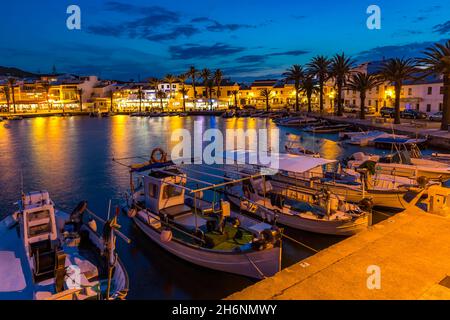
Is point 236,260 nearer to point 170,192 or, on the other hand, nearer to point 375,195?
point 170,192

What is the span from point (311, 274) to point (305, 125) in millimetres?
64220

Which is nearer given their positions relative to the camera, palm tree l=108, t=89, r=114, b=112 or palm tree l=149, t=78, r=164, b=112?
palm tree l=108, t=89, r=114, b=112

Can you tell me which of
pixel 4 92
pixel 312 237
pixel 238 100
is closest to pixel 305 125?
pixel 312 237

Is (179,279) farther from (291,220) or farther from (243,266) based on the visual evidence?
(291,220)

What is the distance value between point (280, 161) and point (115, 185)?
15.6 m

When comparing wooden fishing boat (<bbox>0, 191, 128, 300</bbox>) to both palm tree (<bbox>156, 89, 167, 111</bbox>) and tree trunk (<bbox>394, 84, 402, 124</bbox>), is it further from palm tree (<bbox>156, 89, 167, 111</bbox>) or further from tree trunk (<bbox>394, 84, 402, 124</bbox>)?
palm tree (<bbox>156, 89, 167, 111</bbox>)

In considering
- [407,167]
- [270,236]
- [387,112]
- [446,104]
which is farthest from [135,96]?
[270,236]

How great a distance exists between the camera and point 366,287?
779cm

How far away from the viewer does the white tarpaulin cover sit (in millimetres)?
17453

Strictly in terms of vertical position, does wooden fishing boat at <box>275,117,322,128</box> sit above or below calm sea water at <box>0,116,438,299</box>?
above

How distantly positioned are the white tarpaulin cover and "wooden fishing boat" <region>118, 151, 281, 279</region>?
149 inches

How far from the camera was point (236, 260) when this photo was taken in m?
11.9

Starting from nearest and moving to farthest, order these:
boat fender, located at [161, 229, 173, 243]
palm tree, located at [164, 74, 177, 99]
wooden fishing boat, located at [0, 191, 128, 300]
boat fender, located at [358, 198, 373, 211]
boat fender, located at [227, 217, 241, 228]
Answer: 1. wooden fishing boat, located at [0, 191, 128, 300]
2. boat fender, located at [161, 229, 173, 243]
3. boat fender, located at [227, 217, 241, 228]
4. boat fender, located at [358, 198, 373, 211]
5. palm tree, located at [164, 74, 177, 99]

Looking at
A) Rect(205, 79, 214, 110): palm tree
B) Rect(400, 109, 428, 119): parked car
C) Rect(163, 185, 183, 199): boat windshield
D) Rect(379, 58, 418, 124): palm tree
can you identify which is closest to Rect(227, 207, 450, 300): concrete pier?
Rect(163, 185, 183, 199): boat windshield
